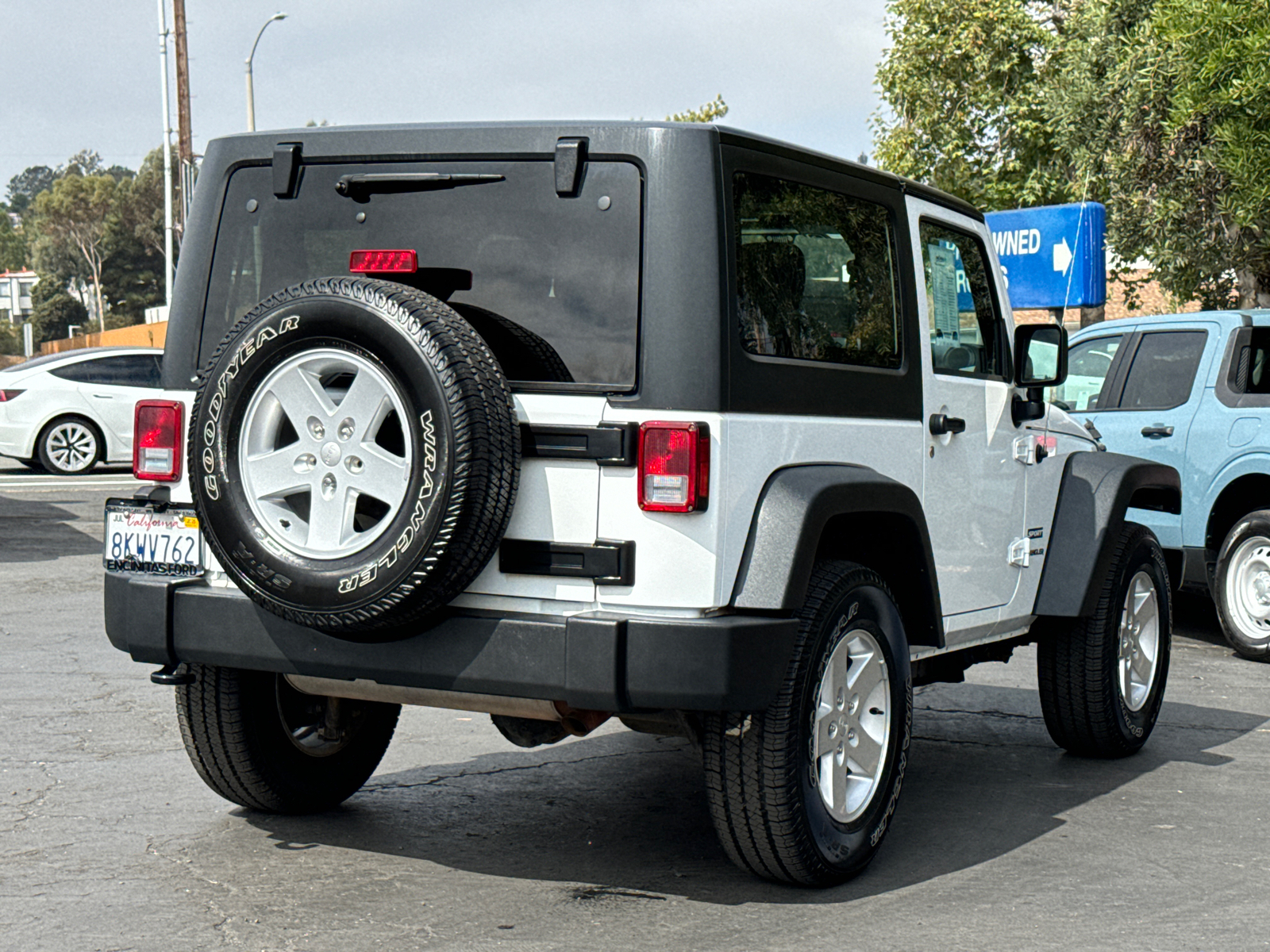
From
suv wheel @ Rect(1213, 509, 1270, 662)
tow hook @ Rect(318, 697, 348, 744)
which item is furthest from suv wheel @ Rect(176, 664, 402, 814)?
suv wheel @ Rect(1213, 509, 1270, 662)

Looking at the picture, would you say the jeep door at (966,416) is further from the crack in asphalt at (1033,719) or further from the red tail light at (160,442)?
the red tail light at (160,442)

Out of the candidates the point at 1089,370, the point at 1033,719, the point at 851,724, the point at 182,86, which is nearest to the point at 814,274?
the point at 851,724

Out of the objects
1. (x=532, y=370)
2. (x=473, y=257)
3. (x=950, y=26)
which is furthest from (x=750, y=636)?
(x=950, y=26)

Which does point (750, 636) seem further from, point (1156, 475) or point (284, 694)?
point (1156, 475)

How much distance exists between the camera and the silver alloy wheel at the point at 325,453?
4.02 metres

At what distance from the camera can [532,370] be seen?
419 centimetres

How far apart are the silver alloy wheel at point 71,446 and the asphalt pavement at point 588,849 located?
12.7 metres

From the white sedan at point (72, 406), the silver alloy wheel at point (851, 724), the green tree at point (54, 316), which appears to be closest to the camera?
the silver alloy wheel at point (851, 724)

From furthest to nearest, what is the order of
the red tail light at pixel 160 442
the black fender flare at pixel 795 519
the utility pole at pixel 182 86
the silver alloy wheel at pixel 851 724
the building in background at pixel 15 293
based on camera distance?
the building in background at pixel 15 293, the utility pole at pixel 182 86, the red tail light at pixel 160 442, the silver alloy wheel at pixel 851 724, the black fender flare at pixel 795 519

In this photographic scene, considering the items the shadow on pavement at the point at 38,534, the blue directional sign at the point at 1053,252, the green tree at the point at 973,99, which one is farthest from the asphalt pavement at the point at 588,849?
the green tree at the point at 973,99

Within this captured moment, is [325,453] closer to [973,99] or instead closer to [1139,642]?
[1139,642]

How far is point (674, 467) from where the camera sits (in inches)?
158

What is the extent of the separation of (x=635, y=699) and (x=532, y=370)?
2.95ft

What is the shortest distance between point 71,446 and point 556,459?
54.4 feet
